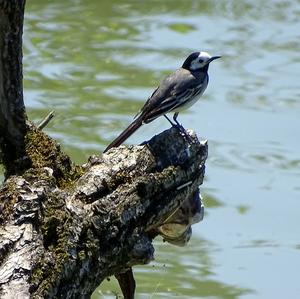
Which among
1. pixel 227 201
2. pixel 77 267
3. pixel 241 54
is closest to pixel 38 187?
pixel 77 267

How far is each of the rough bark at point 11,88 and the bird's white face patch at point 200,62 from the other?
4.76 feet

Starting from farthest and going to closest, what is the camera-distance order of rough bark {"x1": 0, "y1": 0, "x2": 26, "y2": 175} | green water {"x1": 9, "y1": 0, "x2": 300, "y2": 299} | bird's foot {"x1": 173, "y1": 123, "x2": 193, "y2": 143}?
green water {"x1": 9, "y1": 0, "x2": 300, "y2": 299} < bird's foot {"x1": 173, "y1": 123, "x2": 193, "y2": 143} < rough bark {"x1": 0, "y1": 0, "x2": 26, "y2": 175}

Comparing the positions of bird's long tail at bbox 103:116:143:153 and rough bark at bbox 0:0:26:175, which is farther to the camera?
bird's long tail at bbox 103:116:143:153

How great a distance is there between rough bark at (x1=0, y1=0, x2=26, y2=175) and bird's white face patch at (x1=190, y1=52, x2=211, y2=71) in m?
1.45

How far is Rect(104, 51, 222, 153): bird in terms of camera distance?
24.3 ft

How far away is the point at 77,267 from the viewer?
584cm

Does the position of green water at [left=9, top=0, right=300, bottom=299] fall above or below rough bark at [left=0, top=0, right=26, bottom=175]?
below

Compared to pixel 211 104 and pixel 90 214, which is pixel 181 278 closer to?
pixel 211 104

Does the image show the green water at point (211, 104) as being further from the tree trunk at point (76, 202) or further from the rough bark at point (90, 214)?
the rough bark at point (90, 214)

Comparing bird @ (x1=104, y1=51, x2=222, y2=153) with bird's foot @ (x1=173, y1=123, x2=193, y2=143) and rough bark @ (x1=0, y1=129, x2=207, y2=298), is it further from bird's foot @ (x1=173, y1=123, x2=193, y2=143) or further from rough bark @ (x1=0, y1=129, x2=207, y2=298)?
rough bark @ (x1=0, y1=129, x2=207, y2=298)

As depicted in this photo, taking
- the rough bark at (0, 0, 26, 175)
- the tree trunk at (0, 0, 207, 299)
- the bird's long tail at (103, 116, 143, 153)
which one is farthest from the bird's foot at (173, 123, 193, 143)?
the rough bark at (0, 0, 26, 175)

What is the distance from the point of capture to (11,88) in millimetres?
6805

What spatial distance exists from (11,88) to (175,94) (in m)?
1.10

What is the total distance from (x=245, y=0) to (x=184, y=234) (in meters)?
7.49
